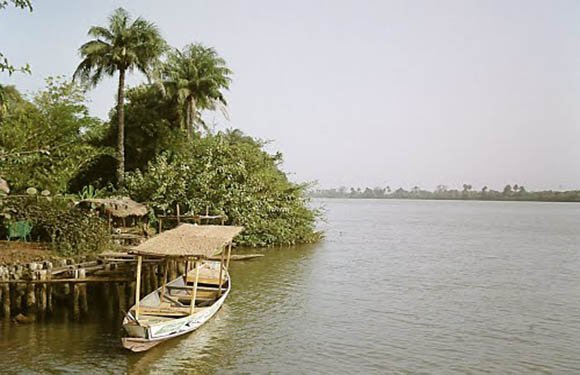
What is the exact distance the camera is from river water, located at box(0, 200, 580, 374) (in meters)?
14.6

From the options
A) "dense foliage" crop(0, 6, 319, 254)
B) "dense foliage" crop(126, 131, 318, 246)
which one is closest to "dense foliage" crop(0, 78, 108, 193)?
"dense foliage" crop(0, 6, 319, 254)

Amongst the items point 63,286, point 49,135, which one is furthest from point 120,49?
point 63,286

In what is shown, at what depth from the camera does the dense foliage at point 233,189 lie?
35.3 m

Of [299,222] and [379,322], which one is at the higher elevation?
[299,222]

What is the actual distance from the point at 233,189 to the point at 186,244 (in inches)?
789

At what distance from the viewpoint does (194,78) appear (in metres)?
42.5

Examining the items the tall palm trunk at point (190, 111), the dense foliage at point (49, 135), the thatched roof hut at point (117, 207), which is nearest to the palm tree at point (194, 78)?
the tall palm trunk at point (190, 111)

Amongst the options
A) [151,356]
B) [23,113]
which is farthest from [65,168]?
[151,356]

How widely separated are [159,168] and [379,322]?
67.7 ft

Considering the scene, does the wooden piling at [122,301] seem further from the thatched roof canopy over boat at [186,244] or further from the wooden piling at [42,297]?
the thatched roof canopy over boat at [186,244]

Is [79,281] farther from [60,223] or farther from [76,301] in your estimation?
[60,223]

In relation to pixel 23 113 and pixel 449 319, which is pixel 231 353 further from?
pixel 23 113

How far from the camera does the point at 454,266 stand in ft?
107

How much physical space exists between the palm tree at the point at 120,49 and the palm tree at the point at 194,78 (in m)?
5.66
